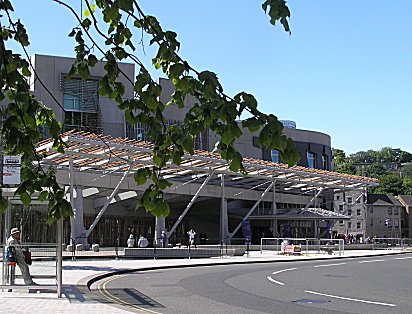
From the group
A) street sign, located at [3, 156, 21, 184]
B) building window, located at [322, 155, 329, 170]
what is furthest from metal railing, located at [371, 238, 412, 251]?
street sign, located at [3, 156, 21, 184]

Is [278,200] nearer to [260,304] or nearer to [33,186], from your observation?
[260,304]

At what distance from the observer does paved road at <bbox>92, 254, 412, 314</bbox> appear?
15.0 m

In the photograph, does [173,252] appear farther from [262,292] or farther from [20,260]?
[20,260]

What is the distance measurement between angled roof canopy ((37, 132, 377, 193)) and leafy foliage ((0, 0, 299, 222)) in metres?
20.6

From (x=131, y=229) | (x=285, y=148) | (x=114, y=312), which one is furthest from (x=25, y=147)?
(x=131, y=229)

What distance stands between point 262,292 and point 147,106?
14.4m

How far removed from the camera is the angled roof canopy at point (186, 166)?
41.8 metres

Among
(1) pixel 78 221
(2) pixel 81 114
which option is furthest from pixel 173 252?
(2) pixel 81 114

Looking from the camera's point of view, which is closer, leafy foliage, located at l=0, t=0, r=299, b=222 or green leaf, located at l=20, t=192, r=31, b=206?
leafy foliage, located at l=0, t=0, r=299, b=222

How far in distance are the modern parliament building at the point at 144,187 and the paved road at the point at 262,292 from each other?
1848 centimetres

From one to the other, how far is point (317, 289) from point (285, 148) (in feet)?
52.8

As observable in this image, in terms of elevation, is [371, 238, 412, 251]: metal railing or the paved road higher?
[371, 238, 412, 251]: metal railing

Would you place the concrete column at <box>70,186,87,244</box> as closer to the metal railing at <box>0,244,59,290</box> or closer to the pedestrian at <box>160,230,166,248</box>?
the pedestrian at <box>160,230,166,248</box>

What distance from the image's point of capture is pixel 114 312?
1313cm
